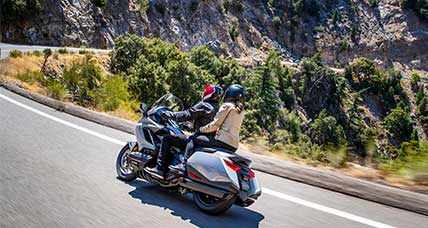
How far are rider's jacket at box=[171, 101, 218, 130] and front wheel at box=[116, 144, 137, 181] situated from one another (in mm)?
1283

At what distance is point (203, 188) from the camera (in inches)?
231

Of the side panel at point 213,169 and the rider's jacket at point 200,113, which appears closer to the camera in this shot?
the side panel at point 213,169

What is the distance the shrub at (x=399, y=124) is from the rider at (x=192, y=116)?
99.8 metres

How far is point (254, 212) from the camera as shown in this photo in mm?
6055

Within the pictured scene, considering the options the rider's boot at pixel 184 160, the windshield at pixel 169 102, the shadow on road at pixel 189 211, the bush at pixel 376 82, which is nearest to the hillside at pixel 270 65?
the bush at pixel 376 82

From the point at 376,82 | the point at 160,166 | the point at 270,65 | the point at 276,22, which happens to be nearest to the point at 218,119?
the point at 160,166

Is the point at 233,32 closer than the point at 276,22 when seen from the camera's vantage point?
Yes

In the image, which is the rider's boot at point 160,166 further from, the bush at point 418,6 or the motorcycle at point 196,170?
the bush at point 418,6

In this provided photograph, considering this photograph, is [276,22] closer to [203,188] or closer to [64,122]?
[64,122]

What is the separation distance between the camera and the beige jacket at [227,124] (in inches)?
231

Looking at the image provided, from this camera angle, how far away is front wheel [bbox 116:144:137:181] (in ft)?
23.0

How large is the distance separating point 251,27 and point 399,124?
39.5 m

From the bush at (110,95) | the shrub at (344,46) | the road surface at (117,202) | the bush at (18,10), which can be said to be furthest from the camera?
the shrub at (344,46)

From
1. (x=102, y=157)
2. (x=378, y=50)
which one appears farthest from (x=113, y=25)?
(x=378, y=50)
